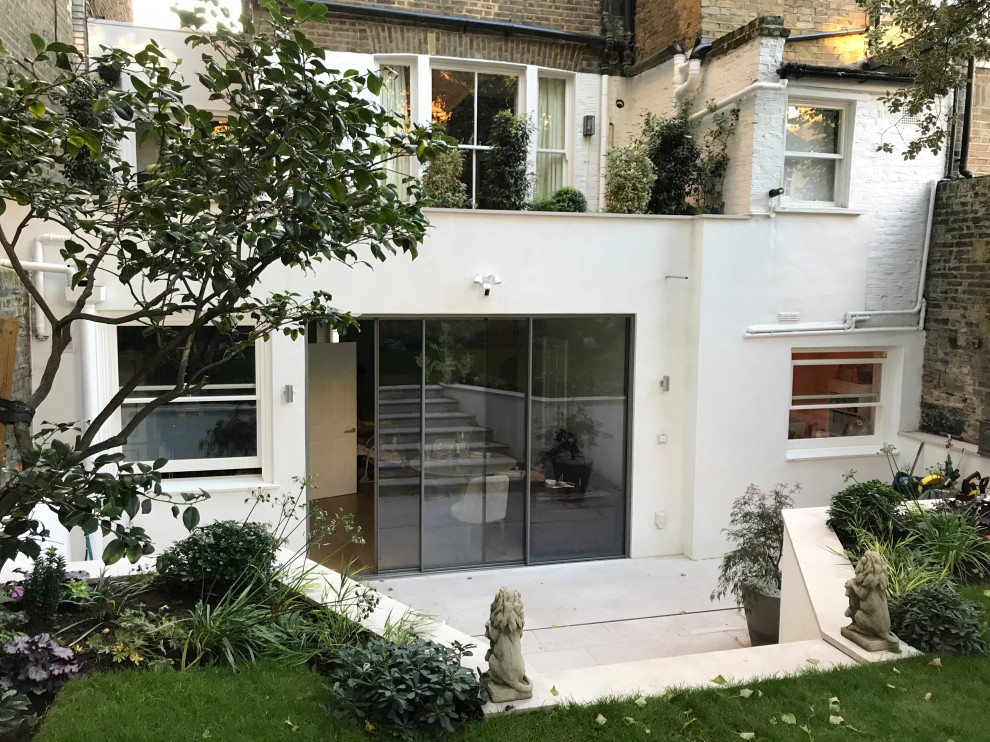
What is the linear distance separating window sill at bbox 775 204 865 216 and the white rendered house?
36 millimetres

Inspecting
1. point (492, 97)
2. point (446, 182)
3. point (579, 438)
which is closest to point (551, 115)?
point (492, 97)

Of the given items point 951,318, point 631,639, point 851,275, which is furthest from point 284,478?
point 951,318

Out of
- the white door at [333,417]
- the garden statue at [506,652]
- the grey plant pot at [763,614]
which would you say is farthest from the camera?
the white door at [333,417]

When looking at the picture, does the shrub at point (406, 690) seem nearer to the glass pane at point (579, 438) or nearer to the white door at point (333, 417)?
the glass pane at point (579, 438)

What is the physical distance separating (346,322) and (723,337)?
235 inches

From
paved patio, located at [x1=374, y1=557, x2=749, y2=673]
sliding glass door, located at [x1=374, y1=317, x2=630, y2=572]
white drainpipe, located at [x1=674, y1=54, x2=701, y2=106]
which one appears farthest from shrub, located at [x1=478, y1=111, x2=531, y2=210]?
paved patio, located at [x1=374, y1=557, x2=749, y2=673]

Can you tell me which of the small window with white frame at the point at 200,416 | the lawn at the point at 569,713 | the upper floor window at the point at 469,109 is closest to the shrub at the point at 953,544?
the lawn at the point at 569,713

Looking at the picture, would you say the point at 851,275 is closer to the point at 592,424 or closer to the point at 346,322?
the point at 592,424

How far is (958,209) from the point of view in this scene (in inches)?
371

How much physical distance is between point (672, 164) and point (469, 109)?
2.71 metres

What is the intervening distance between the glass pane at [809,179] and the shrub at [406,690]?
7.54 metres

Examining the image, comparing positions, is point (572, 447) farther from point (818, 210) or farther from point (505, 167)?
point (818, 210)

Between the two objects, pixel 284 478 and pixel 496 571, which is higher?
pixel 284 478

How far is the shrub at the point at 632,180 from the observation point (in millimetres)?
8898
